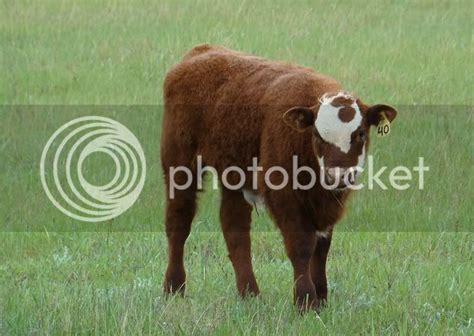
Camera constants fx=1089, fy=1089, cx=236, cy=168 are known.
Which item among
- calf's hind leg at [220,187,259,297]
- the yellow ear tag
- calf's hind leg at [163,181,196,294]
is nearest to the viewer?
the yellow ear tag

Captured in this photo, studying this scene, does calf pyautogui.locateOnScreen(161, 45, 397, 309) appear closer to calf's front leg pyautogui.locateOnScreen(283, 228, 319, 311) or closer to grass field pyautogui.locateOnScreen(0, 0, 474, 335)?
calf's front leg pyautogui.locateOnScreen(283, 228, 319, 311)

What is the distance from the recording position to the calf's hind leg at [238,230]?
24.4ft

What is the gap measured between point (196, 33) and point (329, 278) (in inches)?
319

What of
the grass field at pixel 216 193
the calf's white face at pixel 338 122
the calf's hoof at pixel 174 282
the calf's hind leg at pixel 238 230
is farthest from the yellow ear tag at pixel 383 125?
the calf's hoof at pixel 174 282

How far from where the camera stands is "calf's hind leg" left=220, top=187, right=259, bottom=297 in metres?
7.43

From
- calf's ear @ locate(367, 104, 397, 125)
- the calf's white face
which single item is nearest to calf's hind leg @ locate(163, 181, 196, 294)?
the calf's white face

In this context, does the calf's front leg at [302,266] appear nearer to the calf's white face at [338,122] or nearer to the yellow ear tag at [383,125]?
the calf's white face at [338,122]

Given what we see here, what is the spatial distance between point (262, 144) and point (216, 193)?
11.1 feet

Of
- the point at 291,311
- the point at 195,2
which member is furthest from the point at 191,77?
the point at 195,2

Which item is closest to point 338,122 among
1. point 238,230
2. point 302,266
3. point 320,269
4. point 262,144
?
point 262,144

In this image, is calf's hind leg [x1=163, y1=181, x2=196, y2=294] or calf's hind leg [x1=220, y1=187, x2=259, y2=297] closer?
calf's hind leg [x1=220, y1=187, x2=259, y2=297]

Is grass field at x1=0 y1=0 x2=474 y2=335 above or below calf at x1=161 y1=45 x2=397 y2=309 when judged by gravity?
below

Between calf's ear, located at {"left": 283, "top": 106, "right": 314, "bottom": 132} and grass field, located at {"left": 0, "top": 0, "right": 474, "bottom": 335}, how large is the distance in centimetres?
114

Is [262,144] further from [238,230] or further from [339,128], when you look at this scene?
[238,230]
